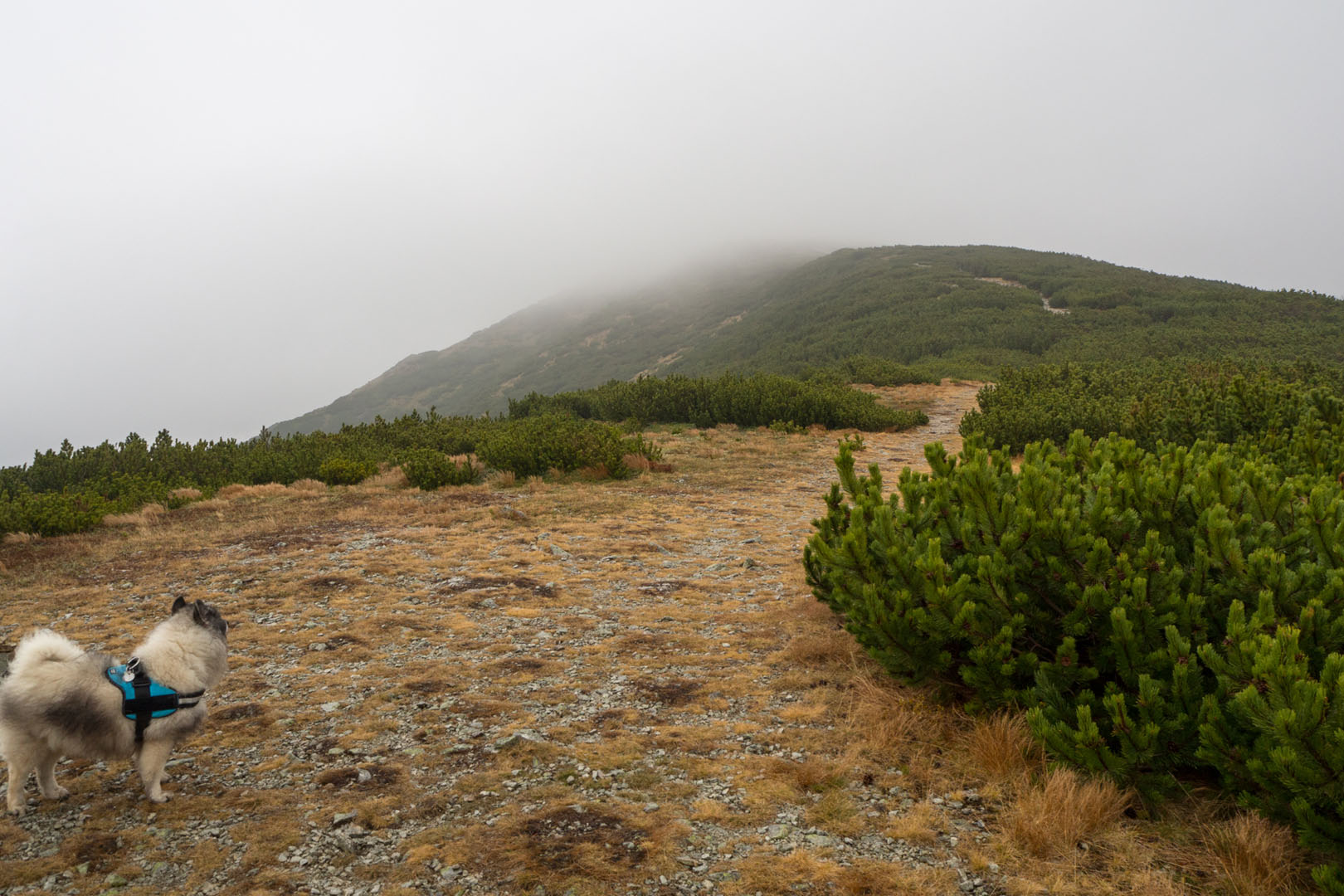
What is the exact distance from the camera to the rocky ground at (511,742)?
3258 millimetres

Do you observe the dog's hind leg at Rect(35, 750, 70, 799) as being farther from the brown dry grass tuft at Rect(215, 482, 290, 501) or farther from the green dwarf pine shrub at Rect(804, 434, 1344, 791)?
the brown dry grass tuft at Rect(215, 482, 290, 501)

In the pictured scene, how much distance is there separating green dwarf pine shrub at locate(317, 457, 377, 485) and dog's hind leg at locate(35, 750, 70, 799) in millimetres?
10724

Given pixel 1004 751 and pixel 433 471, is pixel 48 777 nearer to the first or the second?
pixel 1004 751

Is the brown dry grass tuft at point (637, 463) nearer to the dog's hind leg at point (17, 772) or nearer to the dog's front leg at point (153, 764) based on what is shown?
the dog's front leg at point (153, 764)

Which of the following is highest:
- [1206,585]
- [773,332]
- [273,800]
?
[773,332]

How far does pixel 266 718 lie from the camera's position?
491 cm

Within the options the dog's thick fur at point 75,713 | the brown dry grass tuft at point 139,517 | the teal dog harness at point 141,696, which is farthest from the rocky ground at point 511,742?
the brown dry grass tuft at point 139,517

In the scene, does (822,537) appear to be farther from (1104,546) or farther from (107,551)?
(107,551)

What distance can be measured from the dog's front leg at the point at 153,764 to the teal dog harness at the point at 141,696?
75 millimetres

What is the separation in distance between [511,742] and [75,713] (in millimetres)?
2343

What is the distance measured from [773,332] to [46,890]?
70.1 meters

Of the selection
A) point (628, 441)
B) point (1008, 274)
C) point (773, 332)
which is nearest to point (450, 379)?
point (773, 332)

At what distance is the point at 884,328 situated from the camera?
52750 mm

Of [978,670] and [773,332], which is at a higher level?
[773,332]
